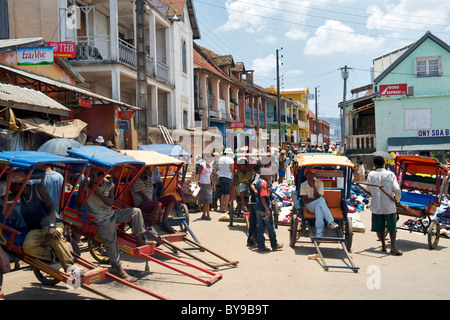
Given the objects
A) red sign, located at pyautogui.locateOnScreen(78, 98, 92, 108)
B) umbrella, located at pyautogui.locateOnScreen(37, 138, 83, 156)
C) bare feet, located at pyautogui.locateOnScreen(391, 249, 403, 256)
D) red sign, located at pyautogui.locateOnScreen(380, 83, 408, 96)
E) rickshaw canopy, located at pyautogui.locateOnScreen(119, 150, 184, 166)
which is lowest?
bare feet, located at pyautogui.locateOnScreen(391, 249, 403, 256)

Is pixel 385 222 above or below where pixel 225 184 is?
below

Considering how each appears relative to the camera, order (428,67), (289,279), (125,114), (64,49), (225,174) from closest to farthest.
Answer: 1. (289,279)
2. (225,174)
3. (64,49)
4. (125,114)
5. (428,67)

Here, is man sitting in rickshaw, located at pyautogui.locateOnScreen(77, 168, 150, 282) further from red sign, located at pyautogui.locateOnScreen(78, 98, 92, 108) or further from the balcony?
the balcony

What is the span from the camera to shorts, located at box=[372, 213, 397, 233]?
890 centimetres

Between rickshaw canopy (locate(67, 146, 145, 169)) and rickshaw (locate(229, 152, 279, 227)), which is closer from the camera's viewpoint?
rickshaw canopy (locate(67, 146, 145, 169))

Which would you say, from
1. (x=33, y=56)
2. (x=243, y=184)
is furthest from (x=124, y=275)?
(x=33, y=56)

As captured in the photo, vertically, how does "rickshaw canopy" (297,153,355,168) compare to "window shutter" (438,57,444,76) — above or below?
below

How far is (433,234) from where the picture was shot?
9.51 meters

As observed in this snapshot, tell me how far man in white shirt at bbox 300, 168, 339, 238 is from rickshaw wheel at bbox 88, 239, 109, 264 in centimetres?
409

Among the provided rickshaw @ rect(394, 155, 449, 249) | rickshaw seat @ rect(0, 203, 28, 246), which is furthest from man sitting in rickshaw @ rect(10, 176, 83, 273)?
rickshaw @ rect(394, 155, 449, 249)

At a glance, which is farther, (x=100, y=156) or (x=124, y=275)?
(x=100, y=156)

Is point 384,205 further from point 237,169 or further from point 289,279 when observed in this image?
point 237,169

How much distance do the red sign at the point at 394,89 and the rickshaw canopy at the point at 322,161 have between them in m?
22.5

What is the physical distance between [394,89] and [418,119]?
2.77 metres
